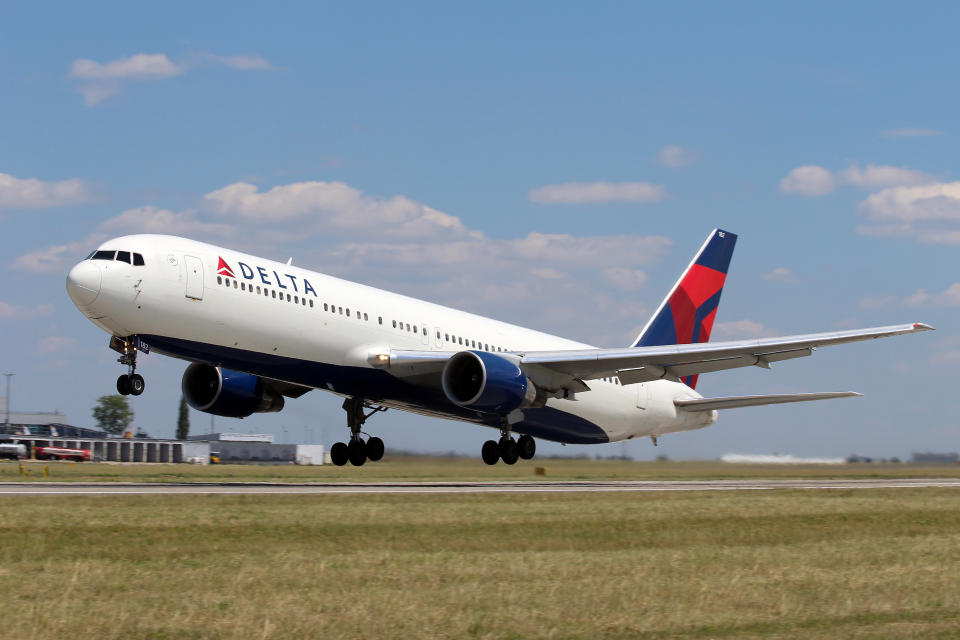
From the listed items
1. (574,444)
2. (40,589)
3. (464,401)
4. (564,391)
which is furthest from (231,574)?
(574,444)

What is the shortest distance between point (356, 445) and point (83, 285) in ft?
43.6

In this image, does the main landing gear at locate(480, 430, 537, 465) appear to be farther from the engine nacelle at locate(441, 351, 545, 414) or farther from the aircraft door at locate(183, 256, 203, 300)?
the aircraft door at locate(183, 256, 203, 300)

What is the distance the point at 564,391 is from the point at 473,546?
17.9 metres

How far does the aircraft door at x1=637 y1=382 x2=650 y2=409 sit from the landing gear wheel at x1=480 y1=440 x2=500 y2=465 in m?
6.45

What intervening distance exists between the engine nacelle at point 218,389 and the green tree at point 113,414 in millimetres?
104528

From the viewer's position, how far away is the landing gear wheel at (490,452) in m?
35.8

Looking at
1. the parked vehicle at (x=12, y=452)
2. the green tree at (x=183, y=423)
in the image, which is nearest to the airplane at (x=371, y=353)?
the parked vehicle at (x=12, y=452)

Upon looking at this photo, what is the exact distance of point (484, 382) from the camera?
98.6 ft

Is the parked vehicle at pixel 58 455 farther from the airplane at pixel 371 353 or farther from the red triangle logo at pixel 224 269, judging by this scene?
the red triangle logo at pixel 224 269

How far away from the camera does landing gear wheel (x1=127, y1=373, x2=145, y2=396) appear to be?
26.0 metres

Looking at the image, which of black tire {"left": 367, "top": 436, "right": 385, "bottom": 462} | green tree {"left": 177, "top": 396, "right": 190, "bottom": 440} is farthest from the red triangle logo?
green tree {"left": 177, "top": 396, "right": 190, "bottom": 440}

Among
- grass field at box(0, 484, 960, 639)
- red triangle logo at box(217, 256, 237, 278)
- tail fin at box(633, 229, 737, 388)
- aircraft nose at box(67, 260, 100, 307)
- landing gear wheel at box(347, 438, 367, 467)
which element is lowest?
grass field at box(0, 484, 960, 639)

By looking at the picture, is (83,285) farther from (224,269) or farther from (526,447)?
(526,447)

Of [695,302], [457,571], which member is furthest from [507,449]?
[457,571]
